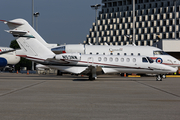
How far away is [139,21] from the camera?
114m

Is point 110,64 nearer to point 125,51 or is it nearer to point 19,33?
point 125,51

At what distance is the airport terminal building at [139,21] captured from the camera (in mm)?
104625

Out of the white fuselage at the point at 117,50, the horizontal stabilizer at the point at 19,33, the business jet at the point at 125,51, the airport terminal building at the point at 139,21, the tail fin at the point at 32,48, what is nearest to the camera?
the horizontal stabilizer at the point at 19,33

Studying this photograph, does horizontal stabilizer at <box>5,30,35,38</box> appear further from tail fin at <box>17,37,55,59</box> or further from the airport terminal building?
the airport terminal building

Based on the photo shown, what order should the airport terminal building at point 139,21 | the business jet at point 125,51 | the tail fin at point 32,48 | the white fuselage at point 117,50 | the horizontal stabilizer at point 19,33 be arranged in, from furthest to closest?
1. the airport terminal building at point 139,21
2. the white fuselage at point 117,50
3. the business jet at point 125,51
4. the tail fin at point 32,48
5. the horizontal stabilizer at point 19,33

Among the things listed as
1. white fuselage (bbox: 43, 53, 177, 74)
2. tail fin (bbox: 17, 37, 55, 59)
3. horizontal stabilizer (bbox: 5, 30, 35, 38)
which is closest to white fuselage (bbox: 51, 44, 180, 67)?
white fuselage (bbox: 43, 53, 177, 74)

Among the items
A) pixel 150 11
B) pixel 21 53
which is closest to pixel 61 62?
pixel 21 53

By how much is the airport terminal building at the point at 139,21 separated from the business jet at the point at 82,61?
3238 inches

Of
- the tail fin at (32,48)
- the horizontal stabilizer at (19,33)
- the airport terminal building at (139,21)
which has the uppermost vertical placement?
the airport terminal building at (139,21)

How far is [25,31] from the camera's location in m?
24.8

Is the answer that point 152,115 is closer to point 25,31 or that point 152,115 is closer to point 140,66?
point 140,66

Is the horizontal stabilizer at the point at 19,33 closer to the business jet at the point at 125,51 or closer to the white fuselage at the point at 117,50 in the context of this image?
the business jet at the point at 125,51

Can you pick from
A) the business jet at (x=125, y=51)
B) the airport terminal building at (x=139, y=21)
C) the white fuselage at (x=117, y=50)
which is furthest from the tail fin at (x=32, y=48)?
the airport terminal building at (x=139, y=21)

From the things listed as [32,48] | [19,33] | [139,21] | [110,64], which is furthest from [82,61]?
[139,21]
